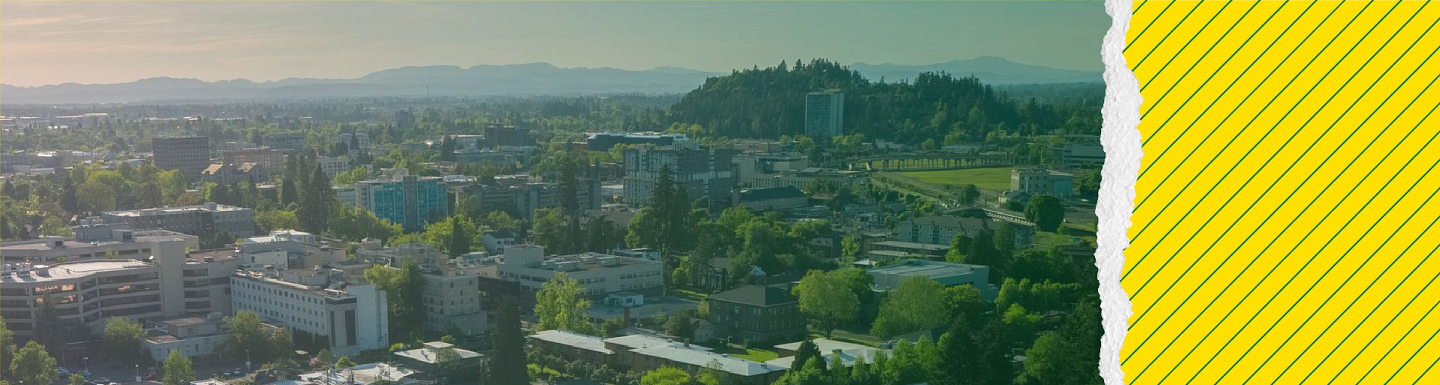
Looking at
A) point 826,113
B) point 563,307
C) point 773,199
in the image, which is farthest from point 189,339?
point 826,113

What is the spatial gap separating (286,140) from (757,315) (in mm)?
18535

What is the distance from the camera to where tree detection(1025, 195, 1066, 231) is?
10.7m

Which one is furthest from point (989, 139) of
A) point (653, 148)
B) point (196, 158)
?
point (196, 158)

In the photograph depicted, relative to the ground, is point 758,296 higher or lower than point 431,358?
higher

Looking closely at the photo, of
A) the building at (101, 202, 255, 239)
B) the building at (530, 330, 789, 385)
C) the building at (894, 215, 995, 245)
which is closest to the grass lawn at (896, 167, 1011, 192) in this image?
the building at (894, 215, 995, 245)

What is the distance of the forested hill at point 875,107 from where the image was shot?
17.8 metres

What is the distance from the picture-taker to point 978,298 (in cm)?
790

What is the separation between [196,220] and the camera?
38.3 ft

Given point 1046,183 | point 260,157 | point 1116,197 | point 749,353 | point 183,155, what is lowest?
point 749,353

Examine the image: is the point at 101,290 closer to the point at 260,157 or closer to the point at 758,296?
the point at 758,296

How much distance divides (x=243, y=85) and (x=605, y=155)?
574 inches

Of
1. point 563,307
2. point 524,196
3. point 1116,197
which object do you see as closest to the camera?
point 1116,197

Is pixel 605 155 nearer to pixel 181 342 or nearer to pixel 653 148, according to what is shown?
pixel 653 148

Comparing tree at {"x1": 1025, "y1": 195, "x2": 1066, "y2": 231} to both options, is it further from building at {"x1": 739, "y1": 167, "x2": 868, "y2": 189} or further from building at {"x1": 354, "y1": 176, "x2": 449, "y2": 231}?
building at {"x1": 354, "y1": 176, "x2": 449, "y2": 231}
